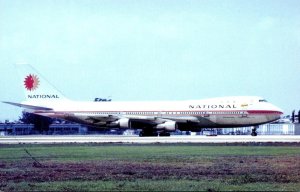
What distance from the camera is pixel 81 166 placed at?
2297cm

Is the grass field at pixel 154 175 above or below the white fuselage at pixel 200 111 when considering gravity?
below

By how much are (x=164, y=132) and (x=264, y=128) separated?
72.0 meters

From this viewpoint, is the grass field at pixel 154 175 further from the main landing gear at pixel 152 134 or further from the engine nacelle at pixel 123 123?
the main landing gear at pixel 152 134

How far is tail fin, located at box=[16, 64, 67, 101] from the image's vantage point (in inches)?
2886

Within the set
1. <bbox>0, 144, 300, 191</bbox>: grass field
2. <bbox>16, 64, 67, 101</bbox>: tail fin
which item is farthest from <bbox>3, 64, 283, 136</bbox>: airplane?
<bbox>0, 144, 300, 191</bbox>: grass field

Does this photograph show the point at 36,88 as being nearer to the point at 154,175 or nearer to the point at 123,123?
the point at 123,123

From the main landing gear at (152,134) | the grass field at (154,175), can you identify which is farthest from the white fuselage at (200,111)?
the grass field at (154,175)

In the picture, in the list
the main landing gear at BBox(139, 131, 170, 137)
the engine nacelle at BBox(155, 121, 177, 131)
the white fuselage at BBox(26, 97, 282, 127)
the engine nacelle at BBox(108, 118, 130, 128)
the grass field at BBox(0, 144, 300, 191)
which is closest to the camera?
the grass field at BBox(0, 144, 300, 191)

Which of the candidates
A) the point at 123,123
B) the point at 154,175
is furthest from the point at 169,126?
the point at 154,175

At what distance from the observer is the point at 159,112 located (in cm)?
6662

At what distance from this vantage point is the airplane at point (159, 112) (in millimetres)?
63844

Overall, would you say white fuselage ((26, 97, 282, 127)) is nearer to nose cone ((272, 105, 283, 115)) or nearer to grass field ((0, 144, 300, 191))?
nose cone ((272, 105, 283, 115))

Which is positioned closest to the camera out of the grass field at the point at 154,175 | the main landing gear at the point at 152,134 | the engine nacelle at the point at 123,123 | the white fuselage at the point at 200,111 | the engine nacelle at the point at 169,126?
the grass field at the point at 154,175

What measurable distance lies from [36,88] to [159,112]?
56.5 feet
